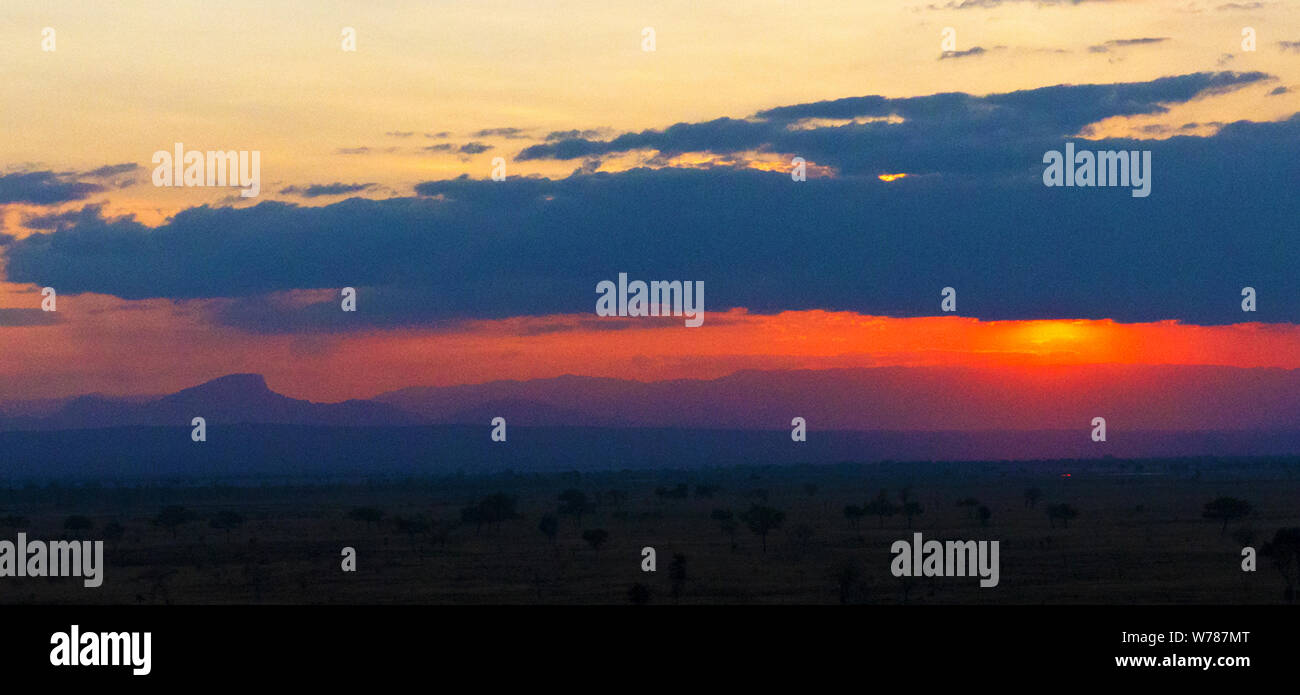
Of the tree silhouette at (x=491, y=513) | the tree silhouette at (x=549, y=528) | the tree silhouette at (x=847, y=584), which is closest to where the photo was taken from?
the tree silhouette at (x=847, y=584)

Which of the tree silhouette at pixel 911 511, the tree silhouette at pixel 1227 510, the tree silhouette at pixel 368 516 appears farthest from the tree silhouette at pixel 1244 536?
the tree silhouette at pixel 368 516

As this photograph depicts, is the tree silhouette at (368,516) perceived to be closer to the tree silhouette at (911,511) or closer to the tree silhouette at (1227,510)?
the tree silhouette at (911,511)

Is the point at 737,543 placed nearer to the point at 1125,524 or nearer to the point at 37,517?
the point at 1125,524

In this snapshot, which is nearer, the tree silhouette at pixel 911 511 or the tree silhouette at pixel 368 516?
the tree silhouette at pixel 368 516

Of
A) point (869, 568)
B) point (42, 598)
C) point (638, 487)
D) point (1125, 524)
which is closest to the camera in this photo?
point (42, 598)

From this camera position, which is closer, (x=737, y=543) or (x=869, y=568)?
(x=869, y=568)

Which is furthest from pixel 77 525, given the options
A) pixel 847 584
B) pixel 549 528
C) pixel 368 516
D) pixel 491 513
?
pixel 847 584

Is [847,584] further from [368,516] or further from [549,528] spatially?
[368,516]
